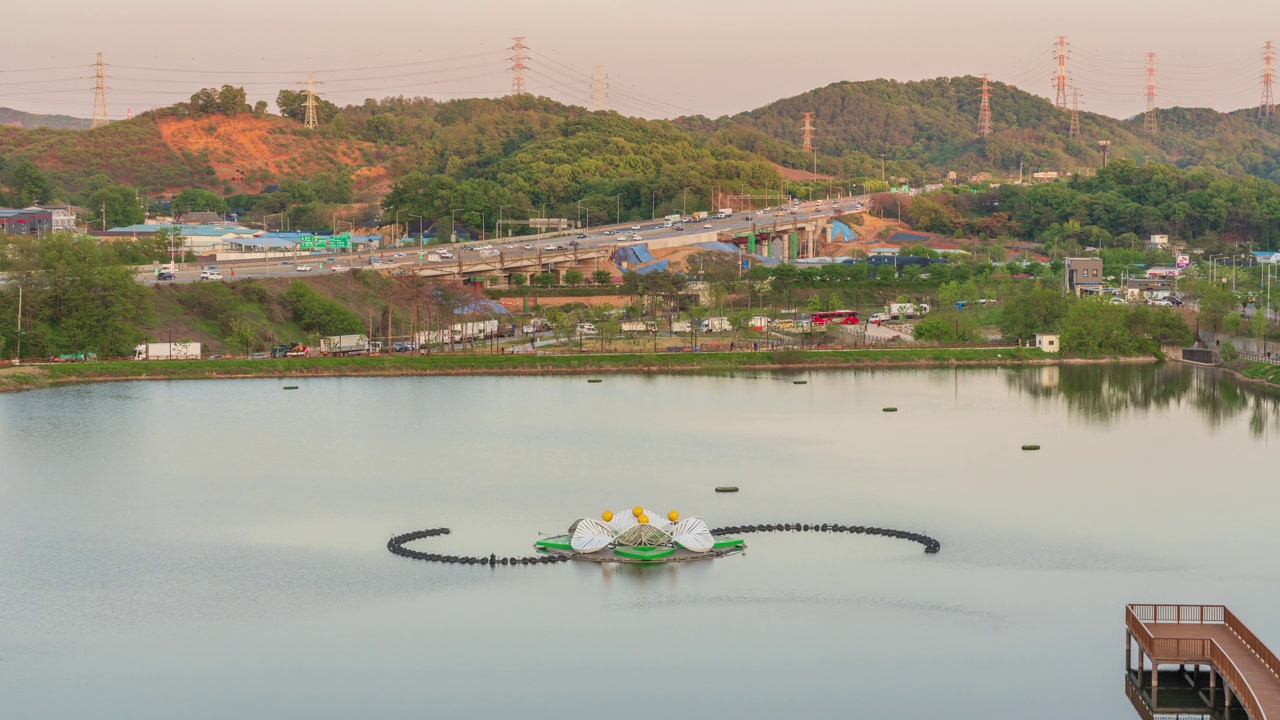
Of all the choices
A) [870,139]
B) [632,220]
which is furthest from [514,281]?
[870,139]

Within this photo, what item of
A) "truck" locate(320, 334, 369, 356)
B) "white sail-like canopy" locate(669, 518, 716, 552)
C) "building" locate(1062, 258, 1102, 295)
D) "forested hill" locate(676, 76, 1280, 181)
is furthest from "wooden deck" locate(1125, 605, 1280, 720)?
"forested hill" locate(676, 76, 1280, 181)

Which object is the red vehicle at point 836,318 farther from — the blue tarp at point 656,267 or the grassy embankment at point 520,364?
the blue tarp at point 656,267

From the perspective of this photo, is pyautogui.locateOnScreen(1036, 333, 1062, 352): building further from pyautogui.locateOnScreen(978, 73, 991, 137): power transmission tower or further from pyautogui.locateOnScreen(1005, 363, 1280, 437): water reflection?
pyautogui.locateOnScreen(978, 73, 991, 137): power transmission tower

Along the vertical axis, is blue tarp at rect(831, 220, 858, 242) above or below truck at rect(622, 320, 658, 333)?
above

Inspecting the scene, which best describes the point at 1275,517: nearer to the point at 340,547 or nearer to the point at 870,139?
the point at 340,547

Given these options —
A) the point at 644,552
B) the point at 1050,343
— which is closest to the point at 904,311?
the point at 1050,343

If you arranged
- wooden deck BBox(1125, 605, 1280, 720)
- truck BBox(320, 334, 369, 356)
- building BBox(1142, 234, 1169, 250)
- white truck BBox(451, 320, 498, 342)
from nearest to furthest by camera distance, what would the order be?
wooden deck BBox(1125, 605, 1280, 720) < truck BBox(320, 334, 369, 356) < white truck BBox(451, 320, 498, 342) < building BBox(1142, 234, 1169, 250)

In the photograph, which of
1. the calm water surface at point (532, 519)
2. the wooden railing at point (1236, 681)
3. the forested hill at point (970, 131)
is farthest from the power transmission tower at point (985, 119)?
the wooden railing at point (1236, 681)
